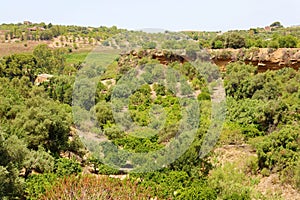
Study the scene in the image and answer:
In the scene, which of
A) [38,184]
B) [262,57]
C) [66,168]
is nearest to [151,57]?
[262,57]

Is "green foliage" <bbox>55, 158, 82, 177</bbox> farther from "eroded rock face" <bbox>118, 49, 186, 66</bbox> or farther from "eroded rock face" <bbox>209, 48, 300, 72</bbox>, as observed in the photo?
"eroded rock face" <bbox>209, 48, 300, 72</bbox>

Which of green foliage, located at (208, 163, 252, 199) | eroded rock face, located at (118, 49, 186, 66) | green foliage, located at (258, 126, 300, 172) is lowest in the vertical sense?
green foliage, located at (208, 163, 252, 199)

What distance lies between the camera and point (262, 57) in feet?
97.5

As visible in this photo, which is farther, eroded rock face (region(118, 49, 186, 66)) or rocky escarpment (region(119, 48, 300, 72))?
eroded rock face (region(118, 49, 186, 66))

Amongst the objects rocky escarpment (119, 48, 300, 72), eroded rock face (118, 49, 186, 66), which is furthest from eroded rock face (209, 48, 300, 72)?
eroded rock face (118, 49, 186, 66)

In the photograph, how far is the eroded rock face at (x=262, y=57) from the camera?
2869 centimetres

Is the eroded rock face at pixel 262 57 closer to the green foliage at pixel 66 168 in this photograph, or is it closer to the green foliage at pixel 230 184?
the green foliage at pixel 230 184

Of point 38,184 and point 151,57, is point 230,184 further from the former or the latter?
point 151,57

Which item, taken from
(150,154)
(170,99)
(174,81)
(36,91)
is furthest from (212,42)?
(150,154)

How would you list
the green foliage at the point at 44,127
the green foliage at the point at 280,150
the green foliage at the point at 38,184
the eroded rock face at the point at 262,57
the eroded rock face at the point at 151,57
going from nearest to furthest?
the green foliage at the point at 38,184 < the green foliage at the point at 280,150 < the green foliage at the point at 44,127 < the eroded rock face at the point at 262,57 < the eroded rock face at the point at 151,57

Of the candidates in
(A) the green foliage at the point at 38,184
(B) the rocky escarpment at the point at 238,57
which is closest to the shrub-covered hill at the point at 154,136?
(A) the green foliage at the point at 38,184

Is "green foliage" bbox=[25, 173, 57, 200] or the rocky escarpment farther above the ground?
the rocky escarpment

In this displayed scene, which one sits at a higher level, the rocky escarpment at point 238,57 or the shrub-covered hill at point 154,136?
the rocky escarpment at point 238,57

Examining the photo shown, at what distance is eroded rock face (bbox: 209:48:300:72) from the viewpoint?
1129 inches
